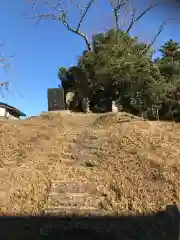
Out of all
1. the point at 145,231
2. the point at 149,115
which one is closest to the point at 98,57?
the point at 149,115

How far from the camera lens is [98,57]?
2156cm

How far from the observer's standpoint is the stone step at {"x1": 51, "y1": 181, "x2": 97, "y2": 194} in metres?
6.59

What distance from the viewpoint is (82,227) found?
5.60 m

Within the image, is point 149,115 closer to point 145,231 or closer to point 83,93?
point 83,93

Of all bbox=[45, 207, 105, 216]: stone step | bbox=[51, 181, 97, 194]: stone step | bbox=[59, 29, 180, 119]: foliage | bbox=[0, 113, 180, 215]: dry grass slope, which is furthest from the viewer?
bbox=[59, 29, 180, 119]: foliage

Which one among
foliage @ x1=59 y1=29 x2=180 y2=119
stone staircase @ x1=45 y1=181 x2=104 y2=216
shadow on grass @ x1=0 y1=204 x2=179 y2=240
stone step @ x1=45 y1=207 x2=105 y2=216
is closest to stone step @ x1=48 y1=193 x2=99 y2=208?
stone staircase @ x1=45 y1=181 x2=104 y2=216

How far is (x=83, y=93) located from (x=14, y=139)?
42.8 ft

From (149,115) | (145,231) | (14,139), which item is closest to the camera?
(145,231)

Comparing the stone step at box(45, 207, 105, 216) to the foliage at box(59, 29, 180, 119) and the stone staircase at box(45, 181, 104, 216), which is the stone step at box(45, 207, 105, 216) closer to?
the stone staircase at box(45, 181, 104, 216)

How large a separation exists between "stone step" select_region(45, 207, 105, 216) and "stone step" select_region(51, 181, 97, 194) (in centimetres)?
54

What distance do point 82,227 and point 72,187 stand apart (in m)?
1.18

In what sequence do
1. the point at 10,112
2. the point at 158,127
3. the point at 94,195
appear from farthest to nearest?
the point at 10,112, the point at 158,127, the point at 94,195

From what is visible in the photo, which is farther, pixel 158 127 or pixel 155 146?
pixel 158 127

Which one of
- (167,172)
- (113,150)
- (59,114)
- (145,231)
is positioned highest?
(59,114)
